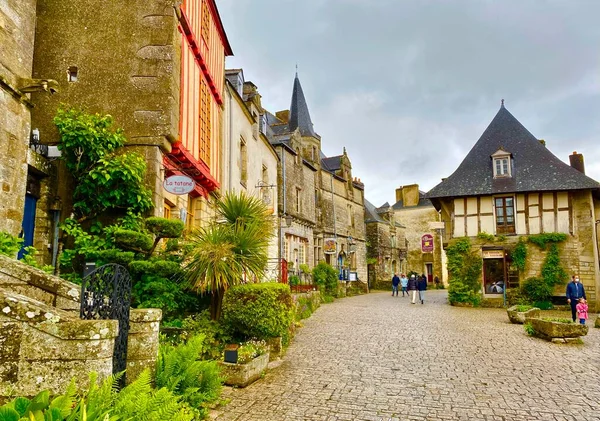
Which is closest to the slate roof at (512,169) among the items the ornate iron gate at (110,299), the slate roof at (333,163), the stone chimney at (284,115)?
the slate roof at (333,163)

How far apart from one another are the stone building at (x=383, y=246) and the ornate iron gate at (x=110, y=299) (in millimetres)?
29045

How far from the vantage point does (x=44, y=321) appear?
2.99 meters

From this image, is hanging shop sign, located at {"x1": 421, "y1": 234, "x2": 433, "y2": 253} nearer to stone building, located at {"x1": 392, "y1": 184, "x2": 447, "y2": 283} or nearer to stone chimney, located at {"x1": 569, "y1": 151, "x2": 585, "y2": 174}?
stone chimney, located at {"x1": 569, "y1": 151, "x2": 585, "y2": 174}

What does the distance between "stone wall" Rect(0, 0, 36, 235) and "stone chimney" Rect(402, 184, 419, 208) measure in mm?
35098

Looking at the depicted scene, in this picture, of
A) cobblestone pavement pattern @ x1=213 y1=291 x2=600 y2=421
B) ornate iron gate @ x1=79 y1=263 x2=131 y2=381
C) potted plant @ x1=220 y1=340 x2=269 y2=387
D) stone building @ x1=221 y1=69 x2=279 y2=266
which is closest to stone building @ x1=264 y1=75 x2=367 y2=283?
stone building @ x1=221 y1=69 x2=279 y2=266

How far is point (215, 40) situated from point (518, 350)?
9.75m

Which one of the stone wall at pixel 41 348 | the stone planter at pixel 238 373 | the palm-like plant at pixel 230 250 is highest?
the palm-like plant at pixel 230 250

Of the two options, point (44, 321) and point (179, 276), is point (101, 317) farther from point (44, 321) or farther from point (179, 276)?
point (179, 276)

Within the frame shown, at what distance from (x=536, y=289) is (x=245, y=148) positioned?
11534 mm

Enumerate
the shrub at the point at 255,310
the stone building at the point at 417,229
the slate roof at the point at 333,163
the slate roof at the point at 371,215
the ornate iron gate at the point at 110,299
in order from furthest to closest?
the stone building at the point at 417,229, the slate roof at the point at 371,215, the slate roof at the point at 333,163, the shrub at the point at 255,310, the ornate iron gate at the point at 110,299

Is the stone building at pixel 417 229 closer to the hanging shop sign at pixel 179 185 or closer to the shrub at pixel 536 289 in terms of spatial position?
the shrub at pixel 536 289

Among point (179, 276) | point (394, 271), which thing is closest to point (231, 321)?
point (179, 276)

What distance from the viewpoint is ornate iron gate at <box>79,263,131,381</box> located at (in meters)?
3.50

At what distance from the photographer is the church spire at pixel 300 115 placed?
87.2ft
